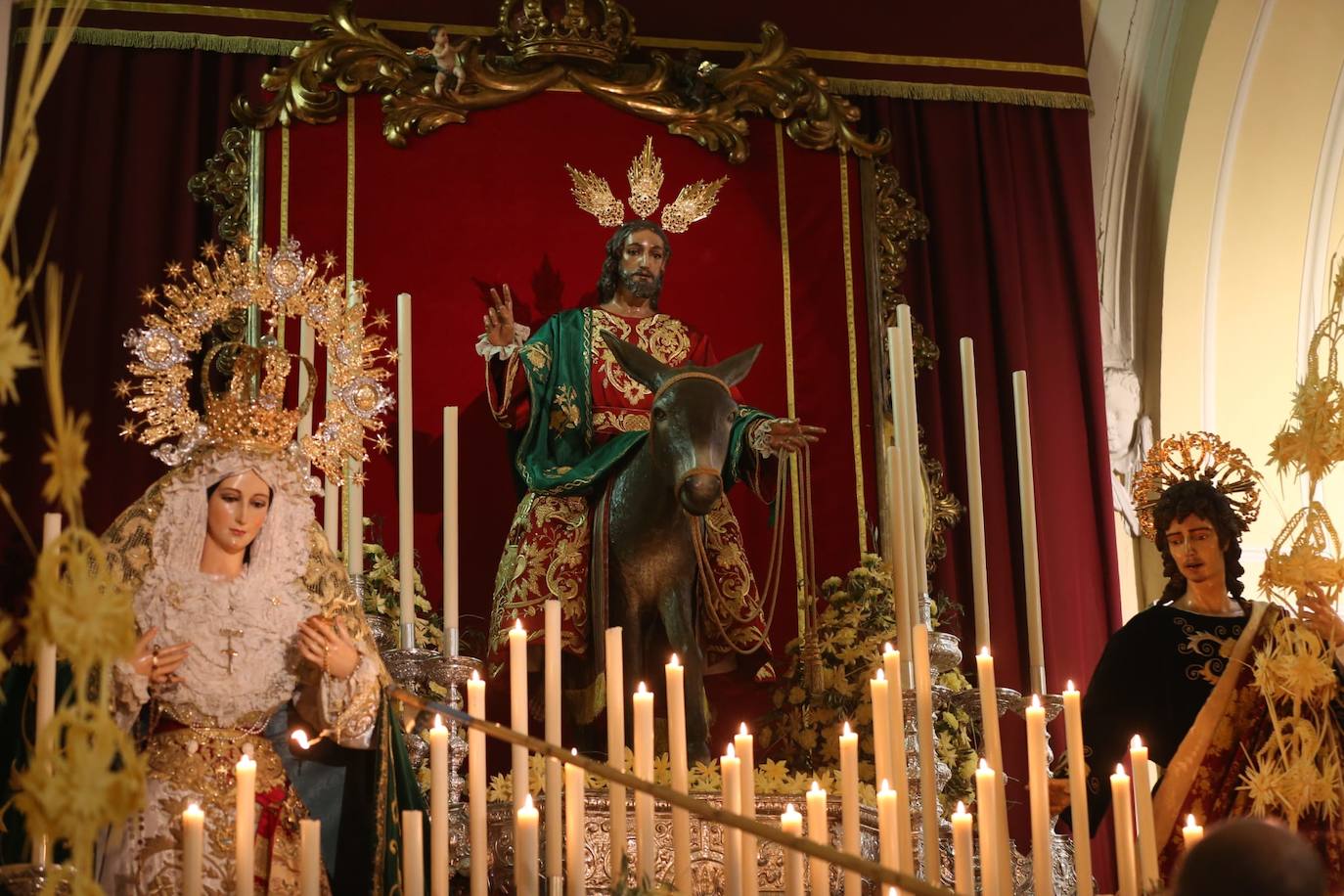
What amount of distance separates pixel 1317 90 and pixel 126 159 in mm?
3825

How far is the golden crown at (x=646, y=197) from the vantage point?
5930 millimetres

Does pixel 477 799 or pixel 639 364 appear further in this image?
pixel 639 364

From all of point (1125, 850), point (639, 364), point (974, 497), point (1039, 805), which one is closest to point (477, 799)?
point (1039, 805)

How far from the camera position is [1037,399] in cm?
615

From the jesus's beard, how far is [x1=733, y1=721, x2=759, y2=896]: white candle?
233cm

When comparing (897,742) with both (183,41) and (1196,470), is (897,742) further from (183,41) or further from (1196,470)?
(183,41)

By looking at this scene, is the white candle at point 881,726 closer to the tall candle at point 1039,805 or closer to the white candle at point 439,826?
the tall candle at point 1039,805

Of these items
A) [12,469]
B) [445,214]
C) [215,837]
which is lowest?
[215,837]

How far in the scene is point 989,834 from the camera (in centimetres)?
305

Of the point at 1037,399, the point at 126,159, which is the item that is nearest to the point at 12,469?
the point at 126,159

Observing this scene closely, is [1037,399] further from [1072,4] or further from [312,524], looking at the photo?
[312,524]

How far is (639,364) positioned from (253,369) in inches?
38.5

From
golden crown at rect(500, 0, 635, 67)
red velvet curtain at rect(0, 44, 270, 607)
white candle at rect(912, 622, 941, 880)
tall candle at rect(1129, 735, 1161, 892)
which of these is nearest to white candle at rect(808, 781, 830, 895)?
white candle at rect(912, 622, 941, 880)

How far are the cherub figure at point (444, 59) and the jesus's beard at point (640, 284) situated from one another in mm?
915
